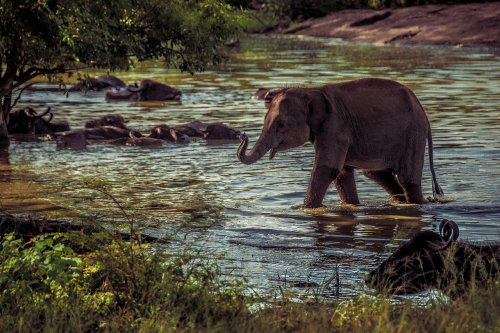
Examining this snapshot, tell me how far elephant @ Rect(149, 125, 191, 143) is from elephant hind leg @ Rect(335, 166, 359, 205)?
6652mm

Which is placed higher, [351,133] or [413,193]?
[351,133]

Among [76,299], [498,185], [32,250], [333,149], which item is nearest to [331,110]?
[333,149]

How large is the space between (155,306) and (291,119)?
5101 mm

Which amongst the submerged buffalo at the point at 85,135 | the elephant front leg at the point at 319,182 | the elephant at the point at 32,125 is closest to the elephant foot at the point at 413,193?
the elephant front leg at the point at 319,182

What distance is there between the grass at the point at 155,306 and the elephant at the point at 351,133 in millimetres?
4073

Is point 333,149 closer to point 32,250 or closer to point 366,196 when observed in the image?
point 366,196

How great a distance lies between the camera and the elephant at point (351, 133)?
38.1ft

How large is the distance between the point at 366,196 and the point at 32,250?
6.14m

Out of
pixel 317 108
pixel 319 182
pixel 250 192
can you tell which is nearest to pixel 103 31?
pixel 250 192

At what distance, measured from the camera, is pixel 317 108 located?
11.8 metres

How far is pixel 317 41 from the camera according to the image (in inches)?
2307

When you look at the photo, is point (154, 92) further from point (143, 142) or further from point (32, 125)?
point (143, 142)

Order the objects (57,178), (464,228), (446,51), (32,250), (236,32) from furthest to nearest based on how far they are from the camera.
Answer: (446,51), (236,32), (57,178), (464,228), (32,250)

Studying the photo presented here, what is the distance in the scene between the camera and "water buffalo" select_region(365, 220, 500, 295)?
24.9 ft
